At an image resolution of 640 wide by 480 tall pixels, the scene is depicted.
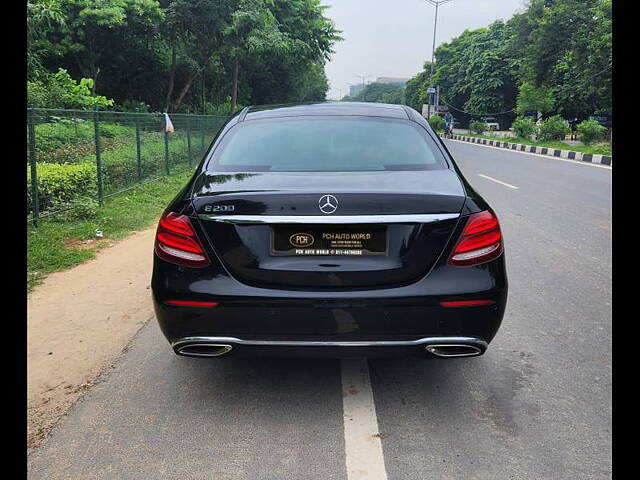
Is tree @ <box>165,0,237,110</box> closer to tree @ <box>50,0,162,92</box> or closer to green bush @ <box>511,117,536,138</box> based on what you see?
tree @ <box>50,0,162,92</box>

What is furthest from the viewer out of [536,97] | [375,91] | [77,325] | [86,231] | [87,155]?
[375,91]

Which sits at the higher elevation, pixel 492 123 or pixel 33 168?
pixel 492 123

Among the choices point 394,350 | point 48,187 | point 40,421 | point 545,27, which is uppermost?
point 545,27

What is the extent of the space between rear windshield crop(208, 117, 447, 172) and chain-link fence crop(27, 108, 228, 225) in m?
4.39

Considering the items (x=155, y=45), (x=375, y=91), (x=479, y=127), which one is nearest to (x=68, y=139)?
(x=155, y=45)

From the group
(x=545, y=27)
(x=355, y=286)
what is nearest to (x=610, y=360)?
(x=355, y=286)

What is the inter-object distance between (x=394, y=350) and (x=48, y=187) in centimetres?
611

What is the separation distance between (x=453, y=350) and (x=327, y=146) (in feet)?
4.23

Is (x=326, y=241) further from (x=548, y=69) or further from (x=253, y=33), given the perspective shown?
(x=548, y=69)

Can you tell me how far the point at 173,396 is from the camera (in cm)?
288

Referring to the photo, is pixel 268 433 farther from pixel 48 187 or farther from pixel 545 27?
pixel 545 27

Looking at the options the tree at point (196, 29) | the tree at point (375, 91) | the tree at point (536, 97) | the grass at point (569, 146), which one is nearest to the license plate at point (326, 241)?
the grass at point (569, 146)

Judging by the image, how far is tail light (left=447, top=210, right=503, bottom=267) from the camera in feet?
8.09

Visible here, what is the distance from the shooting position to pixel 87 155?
8.18 metres
